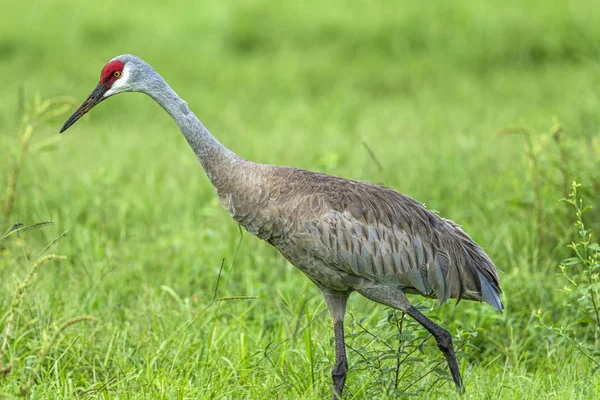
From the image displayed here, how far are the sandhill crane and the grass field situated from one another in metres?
0.17

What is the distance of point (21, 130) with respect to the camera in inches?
209

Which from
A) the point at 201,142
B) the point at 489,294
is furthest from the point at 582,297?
the point at 201,142

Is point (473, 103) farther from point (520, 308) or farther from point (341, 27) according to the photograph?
point (520, 308)

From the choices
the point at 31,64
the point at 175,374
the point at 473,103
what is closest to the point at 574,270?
the point at 175,374

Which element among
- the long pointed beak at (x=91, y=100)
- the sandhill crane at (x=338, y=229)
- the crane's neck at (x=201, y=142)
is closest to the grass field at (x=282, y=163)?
the sandhill crane at (x=338, y=229)

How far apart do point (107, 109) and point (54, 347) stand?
581 cm

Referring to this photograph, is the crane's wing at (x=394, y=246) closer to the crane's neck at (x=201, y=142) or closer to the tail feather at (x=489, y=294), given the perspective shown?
the tail feather at (x=489, y=294)

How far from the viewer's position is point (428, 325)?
3992mm

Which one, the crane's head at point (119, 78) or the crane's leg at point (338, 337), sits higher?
the crane's head at point (119, 78)

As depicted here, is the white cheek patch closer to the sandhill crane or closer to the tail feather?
Answer: the sandhill crane

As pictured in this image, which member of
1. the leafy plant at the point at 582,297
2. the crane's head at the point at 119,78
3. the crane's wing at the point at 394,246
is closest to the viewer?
the leafy plant at the point at 582,297

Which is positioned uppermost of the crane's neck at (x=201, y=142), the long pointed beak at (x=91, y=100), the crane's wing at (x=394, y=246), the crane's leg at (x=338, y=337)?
the long pointed beak at (x=91, y=100)

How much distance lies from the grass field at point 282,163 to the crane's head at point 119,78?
0.95 metres

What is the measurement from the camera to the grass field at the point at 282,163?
13.6ft
